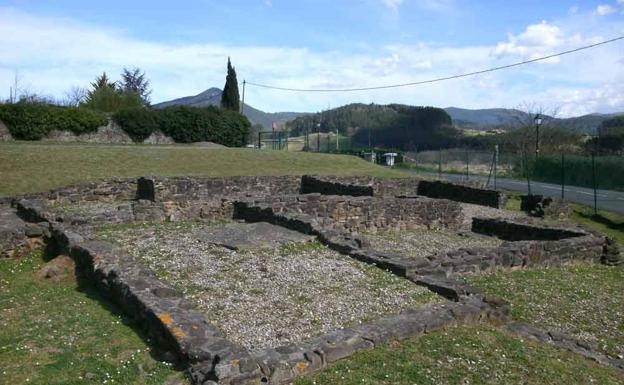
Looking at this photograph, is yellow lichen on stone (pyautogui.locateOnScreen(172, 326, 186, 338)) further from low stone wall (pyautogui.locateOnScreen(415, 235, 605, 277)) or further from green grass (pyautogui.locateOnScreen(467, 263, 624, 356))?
green grass (pyautogui.locateOnScreen(467, 263, 624, 356))

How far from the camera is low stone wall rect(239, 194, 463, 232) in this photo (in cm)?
1530

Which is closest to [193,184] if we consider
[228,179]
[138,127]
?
[228,179]

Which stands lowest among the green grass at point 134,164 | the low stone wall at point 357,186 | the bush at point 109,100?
the low stone wall at point 357,186

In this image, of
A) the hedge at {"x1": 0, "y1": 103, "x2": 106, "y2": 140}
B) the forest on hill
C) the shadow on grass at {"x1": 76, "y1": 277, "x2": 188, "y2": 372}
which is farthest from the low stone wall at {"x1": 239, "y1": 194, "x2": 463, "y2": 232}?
the forest on hill

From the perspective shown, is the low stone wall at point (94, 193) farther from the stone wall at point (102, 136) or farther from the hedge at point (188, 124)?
the hedge at point (188, 124)

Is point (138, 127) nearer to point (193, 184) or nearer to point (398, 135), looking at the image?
point (193, 184)

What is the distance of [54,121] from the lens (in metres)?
33.8

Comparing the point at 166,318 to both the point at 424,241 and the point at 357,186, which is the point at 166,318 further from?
the point at 357,186

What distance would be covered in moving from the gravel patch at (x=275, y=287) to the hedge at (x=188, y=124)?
27.5 m

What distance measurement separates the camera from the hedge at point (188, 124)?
3741 cm

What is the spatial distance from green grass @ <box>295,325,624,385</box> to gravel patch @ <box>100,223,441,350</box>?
875 millimetres

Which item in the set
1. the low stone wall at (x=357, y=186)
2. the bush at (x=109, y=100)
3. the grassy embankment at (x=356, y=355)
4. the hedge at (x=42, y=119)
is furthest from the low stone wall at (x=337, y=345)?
the bush at (x=109, y=100)

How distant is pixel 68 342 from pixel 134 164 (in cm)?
1928

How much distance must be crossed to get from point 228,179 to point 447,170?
28536 mm
